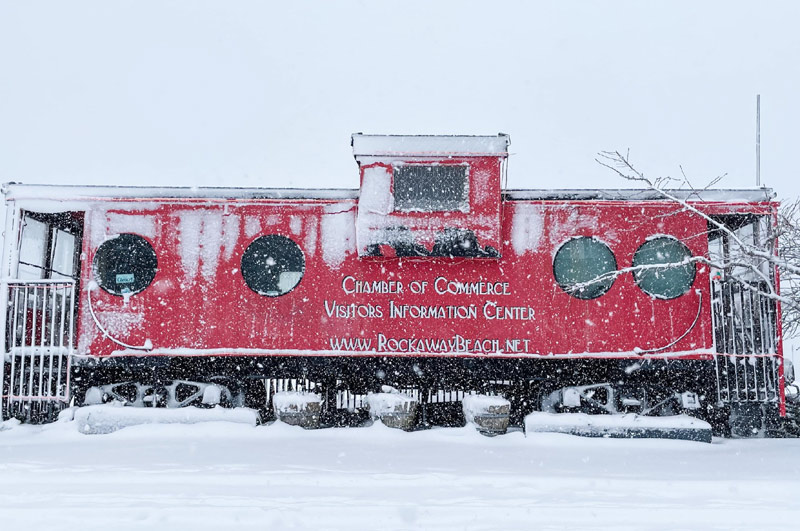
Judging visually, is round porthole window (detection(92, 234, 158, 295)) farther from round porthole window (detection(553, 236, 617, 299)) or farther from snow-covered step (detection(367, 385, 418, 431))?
round porthole window (detection(553, 236, 617, 299))

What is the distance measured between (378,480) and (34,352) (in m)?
4.61

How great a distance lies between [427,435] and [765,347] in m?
3.79

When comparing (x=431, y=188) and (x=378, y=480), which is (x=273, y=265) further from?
(x=378, y=480)

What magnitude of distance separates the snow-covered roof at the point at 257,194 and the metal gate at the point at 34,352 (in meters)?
1.01

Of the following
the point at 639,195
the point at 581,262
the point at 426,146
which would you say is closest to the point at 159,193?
the point at 426,146

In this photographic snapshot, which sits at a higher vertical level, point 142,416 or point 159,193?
point 159,193

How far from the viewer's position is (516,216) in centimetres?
782

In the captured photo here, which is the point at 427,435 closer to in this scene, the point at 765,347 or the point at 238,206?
the point at 238,206

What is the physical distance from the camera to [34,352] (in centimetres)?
771

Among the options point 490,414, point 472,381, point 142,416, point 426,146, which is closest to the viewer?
point 490,414

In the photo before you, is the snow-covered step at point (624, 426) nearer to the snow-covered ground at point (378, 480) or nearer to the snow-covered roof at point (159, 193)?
the snow-covered ground at point (378, 480)

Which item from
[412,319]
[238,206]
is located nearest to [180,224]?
[238,206]

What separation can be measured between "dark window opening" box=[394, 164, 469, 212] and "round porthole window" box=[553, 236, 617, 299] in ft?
4.04

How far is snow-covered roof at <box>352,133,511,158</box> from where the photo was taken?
765cm
